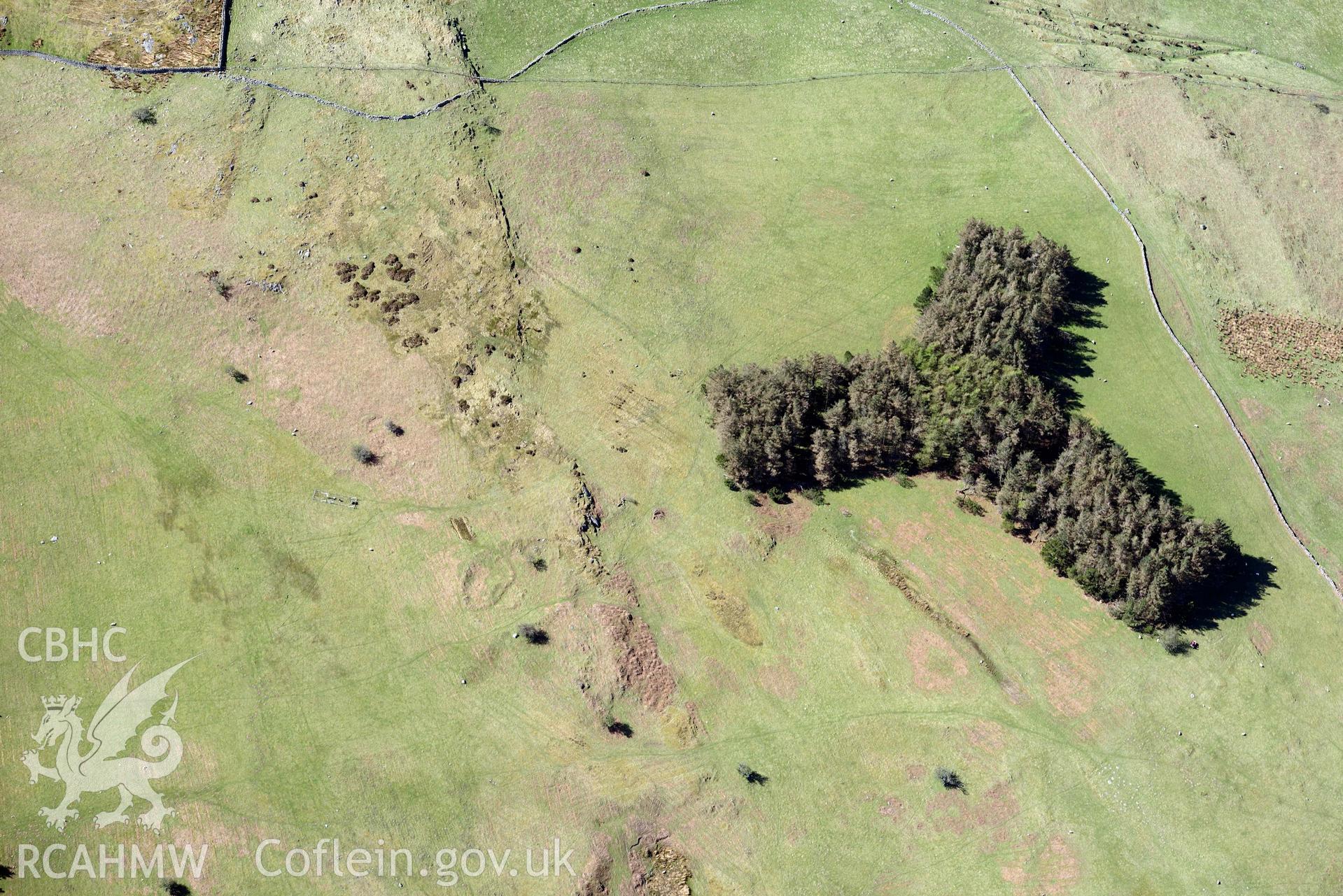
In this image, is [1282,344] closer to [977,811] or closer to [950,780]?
[950,780]

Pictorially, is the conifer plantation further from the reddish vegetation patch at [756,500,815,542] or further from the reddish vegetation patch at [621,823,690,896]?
the reddish vegetation patch at [621,823,690,896]

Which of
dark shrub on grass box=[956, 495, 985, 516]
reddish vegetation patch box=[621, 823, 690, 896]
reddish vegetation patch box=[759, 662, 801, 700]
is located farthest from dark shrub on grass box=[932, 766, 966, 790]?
dark shrub on grass box=[956, 495, 985, 516]

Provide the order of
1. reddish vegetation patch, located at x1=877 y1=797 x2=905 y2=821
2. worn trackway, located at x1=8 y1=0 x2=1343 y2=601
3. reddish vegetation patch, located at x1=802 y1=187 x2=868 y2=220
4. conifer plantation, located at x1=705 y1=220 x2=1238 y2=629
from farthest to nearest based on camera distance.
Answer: reddish vegetation patch, located at x1=802 y1=187 x2=868 y2=220, worn trackway, located at x1=8 y1=0 x2=1343 y2=601, conifer plantation, located at x1=705 y1=220 x2=1238 y2=629, reddish vegetation patch, located at x1=877 y1=797 x2=905 y2=821

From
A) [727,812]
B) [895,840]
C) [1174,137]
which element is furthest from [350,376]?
[1174,137]

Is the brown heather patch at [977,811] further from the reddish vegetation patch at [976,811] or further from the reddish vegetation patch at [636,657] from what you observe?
the reddish vegetation patch at [636,657]

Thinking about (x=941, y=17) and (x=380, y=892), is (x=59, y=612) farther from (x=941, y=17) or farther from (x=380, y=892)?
(x=941, y=17)

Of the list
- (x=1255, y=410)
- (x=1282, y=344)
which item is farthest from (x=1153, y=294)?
(x=1255, y=410)
